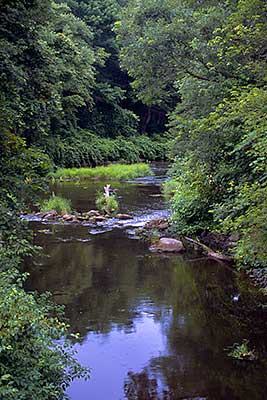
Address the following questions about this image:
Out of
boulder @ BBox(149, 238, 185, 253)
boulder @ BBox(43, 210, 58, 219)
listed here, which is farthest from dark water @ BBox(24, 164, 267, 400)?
boulder @ BBox(43, 210, 58, 219)

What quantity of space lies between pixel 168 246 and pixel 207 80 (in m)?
4.24

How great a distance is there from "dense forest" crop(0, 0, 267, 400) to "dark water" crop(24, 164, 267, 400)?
1.96 ft

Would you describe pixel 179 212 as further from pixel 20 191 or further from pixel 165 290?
pixel 20 191

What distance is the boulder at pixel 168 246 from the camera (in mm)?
12273

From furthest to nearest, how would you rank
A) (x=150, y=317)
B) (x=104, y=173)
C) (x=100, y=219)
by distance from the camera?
(x=104, y=173)
(x=100, y=219)
(x=150, y=317)

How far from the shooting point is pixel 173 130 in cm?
1581

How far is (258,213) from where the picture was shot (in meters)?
6.73

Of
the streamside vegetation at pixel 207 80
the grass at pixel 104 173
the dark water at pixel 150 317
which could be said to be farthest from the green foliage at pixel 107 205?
the grass at pixel 104 173

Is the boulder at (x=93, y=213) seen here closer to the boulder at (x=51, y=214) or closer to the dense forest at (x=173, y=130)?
the boulder at (x=51, y=214)

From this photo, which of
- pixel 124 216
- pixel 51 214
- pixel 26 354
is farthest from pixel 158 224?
pixel 26 354

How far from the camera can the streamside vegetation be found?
948 cm

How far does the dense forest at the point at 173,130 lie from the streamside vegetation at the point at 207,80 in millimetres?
31

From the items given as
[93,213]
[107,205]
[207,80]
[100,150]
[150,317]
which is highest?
[207,80]

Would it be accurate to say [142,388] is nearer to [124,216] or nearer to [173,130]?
[124,216]
